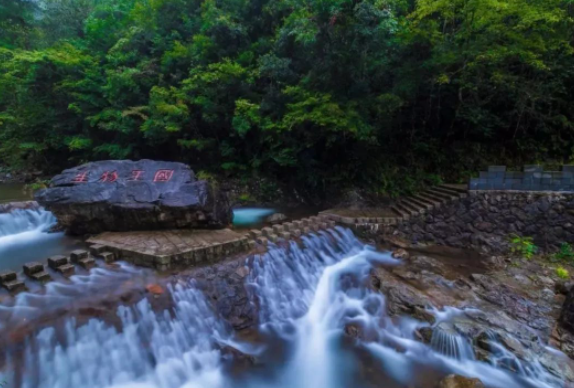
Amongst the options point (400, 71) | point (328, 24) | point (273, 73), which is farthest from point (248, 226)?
point (400, 71)

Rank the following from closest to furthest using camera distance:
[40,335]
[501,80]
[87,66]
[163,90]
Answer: [40,335] < [501,80] < [163,90] < [87,66]

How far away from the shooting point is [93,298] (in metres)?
4.23

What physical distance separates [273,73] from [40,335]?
8425 mm

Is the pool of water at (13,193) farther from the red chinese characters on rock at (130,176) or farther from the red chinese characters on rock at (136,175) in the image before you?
the red chinese characters on rock at (136,175)

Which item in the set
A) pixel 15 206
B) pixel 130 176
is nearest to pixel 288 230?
pixel 130 176

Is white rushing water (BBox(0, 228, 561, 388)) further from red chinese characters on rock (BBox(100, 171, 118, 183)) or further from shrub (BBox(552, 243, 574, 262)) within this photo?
shrub (BBox(552, 243, 574, 262))

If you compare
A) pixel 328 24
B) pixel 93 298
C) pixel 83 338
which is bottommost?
pixel 83 338

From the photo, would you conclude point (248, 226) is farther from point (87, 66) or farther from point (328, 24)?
point (87, 66)

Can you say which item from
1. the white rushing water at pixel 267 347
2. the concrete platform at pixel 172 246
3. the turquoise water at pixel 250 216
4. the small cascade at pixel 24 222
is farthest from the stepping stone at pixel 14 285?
the turquoise water at pixel 250 216

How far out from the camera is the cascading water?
5.80m

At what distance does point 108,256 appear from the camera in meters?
5.34

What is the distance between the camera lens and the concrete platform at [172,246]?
5.25m

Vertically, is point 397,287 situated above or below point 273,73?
below

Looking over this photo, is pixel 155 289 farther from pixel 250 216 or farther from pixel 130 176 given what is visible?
pixel 250 216
